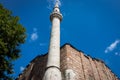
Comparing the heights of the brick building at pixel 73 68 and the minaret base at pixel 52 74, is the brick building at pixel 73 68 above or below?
above

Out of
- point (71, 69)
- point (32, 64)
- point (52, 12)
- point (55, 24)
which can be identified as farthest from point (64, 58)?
point (32, 64)

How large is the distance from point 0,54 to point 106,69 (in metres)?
12.5

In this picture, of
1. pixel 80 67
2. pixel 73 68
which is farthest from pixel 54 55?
pixel 80 67

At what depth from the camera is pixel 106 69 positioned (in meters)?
21.8

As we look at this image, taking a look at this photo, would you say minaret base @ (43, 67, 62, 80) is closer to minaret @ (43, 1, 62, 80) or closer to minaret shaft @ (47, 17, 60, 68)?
minaret @ (43, 1, 62, 80)

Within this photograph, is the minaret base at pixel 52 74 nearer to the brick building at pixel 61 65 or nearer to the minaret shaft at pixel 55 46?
the brick building at pixel 61 65

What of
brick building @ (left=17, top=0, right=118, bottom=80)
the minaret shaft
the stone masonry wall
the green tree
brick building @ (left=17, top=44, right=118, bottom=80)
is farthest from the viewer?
brick building @ (left=17, top=44, right=118, bottom=80)

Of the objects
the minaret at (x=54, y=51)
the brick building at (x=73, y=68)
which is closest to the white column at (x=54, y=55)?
the minaret at (x=54, y=51)

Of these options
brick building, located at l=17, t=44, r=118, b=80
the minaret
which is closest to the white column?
the minaret

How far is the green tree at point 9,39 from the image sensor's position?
1178cm

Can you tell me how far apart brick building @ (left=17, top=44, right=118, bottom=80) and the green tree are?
14.5ft

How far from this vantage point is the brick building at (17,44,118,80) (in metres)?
16.6

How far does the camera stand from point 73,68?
16.9 meters

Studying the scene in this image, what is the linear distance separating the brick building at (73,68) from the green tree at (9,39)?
4.43 meters
